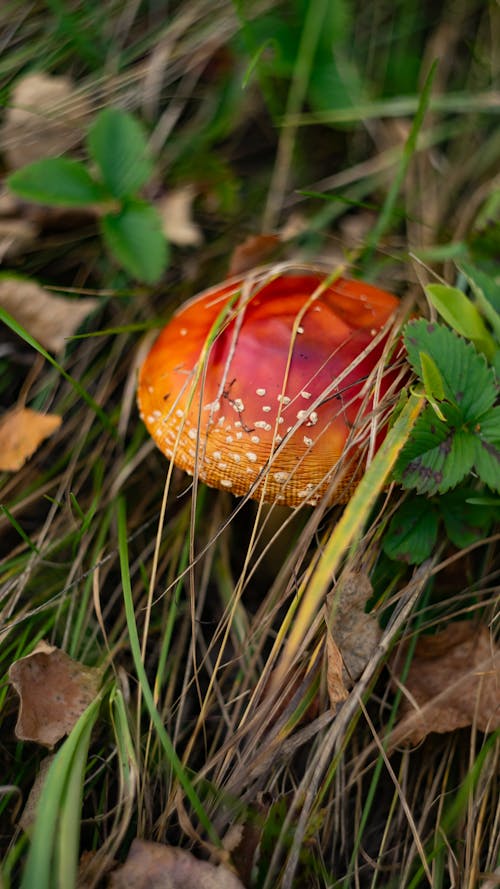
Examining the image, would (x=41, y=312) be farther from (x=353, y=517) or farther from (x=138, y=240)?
(x=353, y=517)

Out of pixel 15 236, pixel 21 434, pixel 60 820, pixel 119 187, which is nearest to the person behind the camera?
pixel 60 820

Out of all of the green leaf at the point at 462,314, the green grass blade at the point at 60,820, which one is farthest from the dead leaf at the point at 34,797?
the green leaf at the point at 462,314

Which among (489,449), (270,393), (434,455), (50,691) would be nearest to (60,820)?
(50,691)

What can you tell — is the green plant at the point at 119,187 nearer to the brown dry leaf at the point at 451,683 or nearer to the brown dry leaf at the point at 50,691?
the brown dry leaf at the point at 50,691

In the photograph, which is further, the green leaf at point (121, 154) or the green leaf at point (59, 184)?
the green leaf at point (121, 154)

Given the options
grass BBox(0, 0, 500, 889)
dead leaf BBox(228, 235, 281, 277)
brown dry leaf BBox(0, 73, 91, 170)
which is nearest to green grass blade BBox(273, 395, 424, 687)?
grass BBox(0, 0, 500, 889)

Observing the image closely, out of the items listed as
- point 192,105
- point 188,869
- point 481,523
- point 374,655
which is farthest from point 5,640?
point 192,105
